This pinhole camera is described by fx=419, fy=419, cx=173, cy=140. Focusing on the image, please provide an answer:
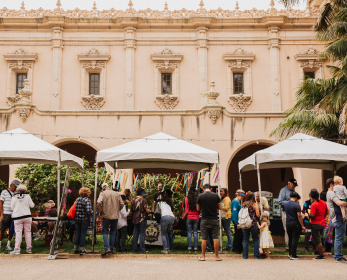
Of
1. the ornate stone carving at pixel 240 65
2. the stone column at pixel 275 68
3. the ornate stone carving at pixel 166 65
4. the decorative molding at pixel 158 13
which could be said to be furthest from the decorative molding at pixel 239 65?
the ornate stone carving at pixel 166 65

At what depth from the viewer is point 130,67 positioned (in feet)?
85.6

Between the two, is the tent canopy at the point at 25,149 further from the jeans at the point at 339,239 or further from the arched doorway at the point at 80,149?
the arched doorway at the point at 80,149

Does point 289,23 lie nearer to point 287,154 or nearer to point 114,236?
point 287,154

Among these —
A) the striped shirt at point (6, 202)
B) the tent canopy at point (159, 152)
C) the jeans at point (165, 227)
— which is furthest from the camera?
the tent canopy at point (159, 152)

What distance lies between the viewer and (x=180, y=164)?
14.3m

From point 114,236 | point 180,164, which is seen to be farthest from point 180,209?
point 114,236

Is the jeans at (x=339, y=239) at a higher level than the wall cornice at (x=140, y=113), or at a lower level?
lower

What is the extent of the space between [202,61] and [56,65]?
29.9ft

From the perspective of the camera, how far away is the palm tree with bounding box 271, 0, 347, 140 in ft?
50.3

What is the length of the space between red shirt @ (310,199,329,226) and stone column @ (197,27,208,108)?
15430mm

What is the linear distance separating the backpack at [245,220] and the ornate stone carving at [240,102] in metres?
16.1

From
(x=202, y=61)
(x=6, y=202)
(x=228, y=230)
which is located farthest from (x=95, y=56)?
(x=228, y=230)

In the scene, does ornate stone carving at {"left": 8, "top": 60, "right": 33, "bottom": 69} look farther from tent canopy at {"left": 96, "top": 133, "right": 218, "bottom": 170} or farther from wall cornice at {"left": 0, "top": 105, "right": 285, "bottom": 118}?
tent canopy at {"left": 96, "top": 133, "right": 218, "bottom": 170}

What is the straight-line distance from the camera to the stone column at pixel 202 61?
25797 mm
